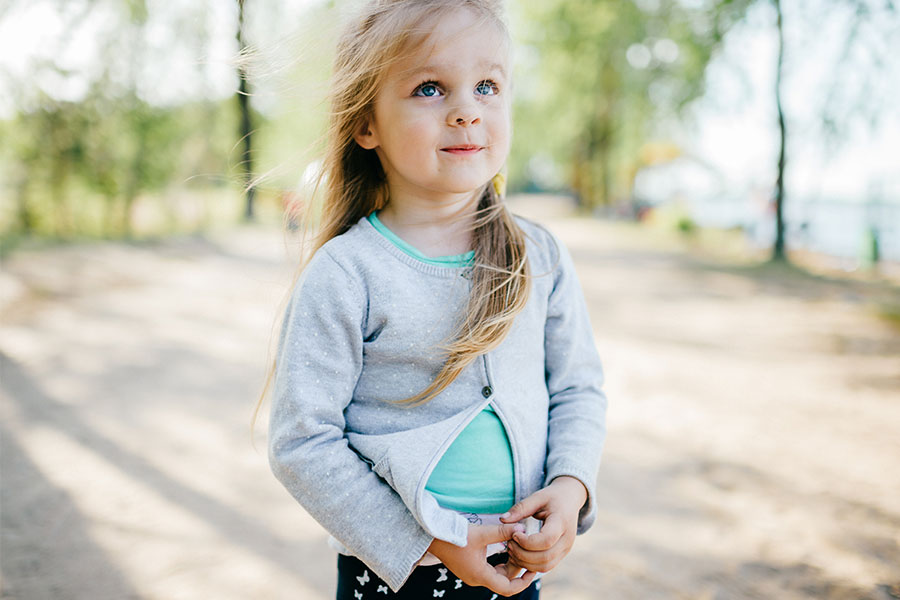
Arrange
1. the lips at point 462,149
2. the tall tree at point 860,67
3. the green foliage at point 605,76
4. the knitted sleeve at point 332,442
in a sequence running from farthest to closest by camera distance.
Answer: the green foliage at point 605,76 < the tall tree at point 860,67 < the lips at point 462,149 < the knitted sleeve at point 332,442

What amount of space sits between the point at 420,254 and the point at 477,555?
53cm

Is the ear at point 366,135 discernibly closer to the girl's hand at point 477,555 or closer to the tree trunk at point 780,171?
the girl's hand at point 477,555

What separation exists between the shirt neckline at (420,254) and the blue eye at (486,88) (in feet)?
0.96

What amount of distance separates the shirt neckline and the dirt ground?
0.50m

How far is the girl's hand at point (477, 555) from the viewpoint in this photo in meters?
1.05

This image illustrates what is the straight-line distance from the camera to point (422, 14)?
114 cm

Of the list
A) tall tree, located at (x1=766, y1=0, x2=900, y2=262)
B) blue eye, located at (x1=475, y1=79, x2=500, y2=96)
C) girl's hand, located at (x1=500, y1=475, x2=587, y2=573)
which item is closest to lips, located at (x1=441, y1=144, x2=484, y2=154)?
blue eye, located at (x1=475, y1=79, x2=500, y2=96)

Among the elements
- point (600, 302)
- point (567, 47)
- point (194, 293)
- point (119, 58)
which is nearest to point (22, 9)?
point (194, 293)

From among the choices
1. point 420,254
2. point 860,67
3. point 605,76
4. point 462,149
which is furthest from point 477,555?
point 605,76

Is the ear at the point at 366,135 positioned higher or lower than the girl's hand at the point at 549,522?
higher

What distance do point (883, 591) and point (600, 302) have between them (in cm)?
479

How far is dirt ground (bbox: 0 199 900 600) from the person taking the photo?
2139mm

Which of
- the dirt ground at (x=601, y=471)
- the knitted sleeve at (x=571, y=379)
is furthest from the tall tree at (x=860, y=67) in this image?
the knitted sleeve at (x=571, y=379)

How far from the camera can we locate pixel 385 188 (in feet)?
4.34
